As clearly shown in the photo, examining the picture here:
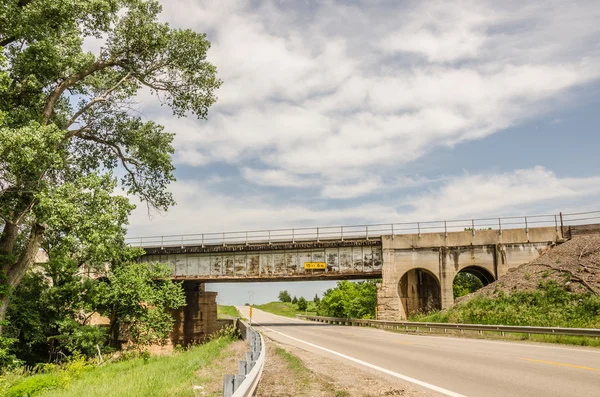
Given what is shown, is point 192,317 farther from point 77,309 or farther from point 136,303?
point 77,309

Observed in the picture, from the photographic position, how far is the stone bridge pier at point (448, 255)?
34.5 metres

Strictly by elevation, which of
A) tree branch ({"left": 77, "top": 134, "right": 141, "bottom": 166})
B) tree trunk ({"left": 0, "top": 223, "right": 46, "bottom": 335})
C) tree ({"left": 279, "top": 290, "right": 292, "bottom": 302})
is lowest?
tree ({"left": 279, "top": 290, "right": 292, "bottom": 302})

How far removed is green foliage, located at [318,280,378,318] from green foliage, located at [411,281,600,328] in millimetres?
28125

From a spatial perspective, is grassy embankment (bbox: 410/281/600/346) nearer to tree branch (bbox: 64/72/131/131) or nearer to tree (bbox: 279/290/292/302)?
tree branch (bbox: 64/72/131/131)

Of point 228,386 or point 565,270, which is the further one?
point 565,270

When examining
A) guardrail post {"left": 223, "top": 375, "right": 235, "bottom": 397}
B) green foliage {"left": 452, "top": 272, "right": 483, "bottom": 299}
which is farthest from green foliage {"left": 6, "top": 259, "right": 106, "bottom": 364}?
green foliage {"left": 452, "top": 272, "right": 483, "bottom": 299}

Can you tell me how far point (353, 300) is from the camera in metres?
61.4

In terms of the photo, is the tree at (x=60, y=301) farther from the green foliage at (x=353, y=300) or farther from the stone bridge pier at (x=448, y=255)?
the green foliage at (x=353, y=300)

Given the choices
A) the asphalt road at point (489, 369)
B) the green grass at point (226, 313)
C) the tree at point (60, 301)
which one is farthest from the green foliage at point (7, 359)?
the green grass at point (226, 313)

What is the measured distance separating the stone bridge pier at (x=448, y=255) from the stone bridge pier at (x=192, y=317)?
17.0 meters

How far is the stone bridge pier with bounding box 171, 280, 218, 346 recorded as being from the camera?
1646 inches

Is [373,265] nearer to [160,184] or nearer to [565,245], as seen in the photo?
[565,245]

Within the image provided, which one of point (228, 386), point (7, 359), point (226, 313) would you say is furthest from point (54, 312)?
point (226, 313)

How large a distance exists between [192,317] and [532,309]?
92.4 feet
